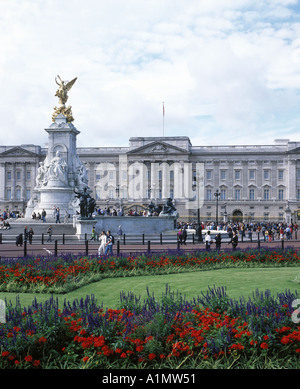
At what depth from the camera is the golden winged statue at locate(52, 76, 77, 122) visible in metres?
49.5

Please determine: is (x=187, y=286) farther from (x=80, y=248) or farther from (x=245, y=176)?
(x=245, y=176)

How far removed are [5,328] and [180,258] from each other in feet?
37.8

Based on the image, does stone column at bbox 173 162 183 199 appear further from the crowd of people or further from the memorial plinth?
the memorial plinth

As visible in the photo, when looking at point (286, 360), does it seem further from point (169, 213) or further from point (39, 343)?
point (169, 213)

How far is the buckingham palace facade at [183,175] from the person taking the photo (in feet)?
363

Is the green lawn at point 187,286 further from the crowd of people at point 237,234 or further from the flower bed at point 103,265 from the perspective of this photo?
the crowd of people at point 237,234

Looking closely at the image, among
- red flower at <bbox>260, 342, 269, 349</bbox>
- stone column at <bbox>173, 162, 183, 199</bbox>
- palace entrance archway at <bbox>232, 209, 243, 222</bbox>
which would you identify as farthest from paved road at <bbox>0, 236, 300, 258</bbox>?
stone column at <bbox>173, 162, 183, 199</bbox>

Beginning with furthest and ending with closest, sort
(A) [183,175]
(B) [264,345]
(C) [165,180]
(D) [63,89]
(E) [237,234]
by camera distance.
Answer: (C) [165,180] → (A) [183,175] → (D) [63,89] → (E) [237,234] → (B) [264,345]

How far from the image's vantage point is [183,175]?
112 m

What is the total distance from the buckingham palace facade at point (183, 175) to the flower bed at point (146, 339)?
10285 centimetres

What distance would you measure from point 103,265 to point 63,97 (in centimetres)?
3731

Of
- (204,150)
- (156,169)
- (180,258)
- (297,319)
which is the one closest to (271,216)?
(204,150)

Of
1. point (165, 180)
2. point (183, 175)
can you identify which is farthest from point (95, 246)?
point (183, 175)

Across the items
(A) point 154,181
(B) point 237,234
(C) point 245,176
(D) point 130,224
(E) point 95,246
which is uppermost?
(C) point 245,176
